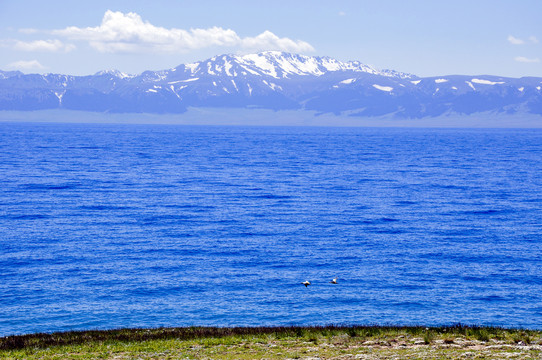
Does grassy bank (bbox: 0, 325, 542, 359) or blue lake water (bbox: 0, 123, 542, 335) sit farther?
blue lake water (bbox: 0, 123, 542, 335)

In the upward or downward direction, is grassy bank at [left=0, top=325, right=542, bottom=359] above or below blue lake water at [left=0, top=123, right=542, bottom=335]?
above

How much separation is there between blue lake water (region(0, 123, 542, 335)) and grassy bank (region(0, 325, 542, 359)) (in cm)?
1138

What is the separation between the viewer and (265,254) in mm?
54969

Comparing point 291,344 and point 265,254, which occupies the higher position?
point 291,344

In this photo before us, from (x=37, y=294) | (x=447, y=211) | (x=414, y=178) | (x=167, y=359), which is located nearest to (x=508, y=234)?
(x=447, y=211)

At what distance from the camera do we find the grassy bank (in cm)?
2111

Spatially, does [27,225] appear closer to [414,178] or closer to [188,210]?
[188,210]

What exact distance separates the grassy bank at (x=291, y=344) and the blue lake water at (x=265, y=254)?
448 inches

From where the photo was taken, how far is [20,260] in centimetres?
5091

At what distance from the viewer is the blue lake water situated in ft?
130

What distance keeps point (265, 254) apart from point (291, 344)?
104 feet

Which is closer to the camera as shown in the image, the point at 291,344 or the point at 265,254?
the point at 291,344

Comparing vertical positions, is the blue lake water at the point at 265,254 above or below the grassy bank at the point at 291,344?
below

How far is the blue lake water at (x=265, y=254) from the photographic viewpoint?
39562 millimetres
